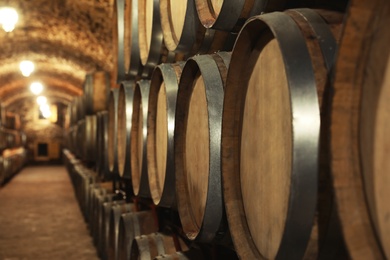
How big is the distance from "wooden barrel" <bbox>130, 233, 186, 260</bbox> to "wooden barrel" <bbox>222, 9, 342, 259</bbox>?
111 centimetres

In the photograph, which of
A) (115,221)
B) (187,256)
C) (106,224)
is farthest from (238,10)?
(106,224)

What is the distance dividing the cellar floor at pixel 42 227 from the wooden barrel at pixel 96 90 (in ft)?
5.71

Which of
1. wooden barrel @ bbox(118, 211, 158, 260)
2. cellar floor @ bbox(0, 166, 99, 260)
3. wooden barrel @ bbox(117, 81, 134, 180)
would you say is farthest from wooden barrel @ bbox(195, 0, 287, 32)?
cellar floor @ bbox(0, 166, 99, 260)

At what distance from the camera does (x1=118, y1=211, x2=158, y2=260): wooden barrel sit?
2.61 metres

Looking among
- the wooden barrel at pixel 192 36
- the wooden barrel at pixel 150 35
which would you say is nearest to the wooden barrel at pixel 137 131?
the wooden barrel at pixel 150 35

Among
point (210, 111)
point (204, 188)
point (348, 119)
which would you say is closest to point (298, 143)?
point (348, 119)

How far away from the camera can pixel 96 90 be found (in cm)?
577

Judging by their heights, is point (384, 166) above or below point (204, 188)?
above

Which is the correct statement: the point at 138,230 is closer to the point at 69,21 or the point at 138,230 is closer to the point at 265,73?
the point at 265,73

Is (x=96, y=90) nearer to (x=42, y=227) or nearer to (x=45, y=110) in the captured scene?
(x=42, y=227)

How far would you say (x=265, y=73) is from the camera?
1.09m

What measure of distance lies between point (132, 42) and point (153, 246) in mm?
1400

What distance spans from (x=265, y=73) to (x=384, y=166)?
468 millimetres

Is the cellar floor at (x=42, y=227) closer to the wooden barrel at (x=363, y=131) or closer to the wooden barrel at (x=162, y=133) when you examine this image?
the wooden barrel at (x=162, y=133)
